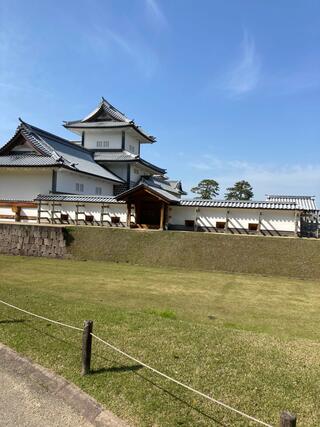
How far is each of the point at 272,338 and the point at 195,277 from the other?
8819mm

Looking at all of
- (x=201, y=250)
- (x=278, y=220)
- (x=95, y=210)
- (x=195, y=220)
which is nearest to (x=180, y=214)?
(x=195, y=220)

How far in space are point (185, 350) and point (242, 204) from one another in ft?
54.7

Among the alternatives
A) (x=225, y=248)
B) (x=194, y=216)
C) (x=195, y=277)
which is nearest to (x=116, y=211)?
(x=194, y=216)

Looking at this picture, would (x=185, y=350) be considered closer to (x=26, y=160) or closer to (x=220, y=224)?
(x=220, y=224)

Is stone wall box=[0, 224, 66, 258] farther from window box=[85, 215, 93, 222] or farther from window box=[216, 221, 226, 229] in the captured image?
window box=[216, 221, 226, 229]

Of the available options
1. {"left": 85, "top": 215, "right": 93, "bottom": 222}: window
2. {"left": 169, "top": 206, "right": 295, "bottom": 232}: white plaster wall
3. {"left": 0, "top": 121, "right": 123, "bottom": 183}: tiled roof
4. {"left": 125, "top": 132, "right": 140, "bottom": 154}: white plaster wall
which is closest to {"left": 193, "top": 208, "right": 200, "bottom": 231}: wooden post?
{"left": 169, "top": 206, "right": 295, "bottom": 232}: white plaster wall

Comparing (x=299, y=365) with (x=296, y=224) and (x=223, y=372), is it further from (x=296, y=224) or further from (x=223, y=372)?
(x=296, y=224)

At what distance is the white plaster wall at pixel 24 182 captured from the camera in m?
27.2

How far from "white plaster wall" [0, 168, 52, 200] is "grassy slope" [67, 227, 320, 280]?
764 cm

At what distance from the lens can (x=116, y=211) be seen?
23672 mm

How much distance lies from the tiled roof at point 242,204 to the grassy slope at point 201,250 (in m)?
2.61

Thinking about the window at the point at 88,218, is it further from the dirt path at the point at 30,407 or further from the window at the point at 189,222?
the dirt path at the point at 30,407

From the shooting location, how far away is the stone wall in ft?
67.1

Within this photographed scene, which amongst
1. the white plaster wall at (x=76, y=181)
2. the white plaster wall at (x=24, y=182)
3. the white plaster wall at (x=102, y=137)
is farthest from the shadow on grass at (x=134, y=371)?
the white plaster wall at (x=102, y=137)
